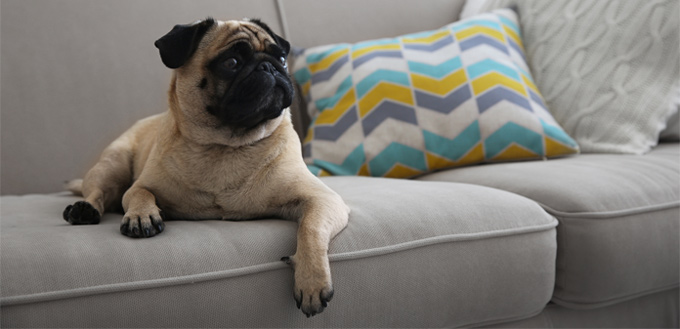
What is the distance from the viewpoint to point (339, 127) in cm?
200

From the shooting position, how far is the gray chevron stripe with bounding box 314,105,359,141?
6.52 feet

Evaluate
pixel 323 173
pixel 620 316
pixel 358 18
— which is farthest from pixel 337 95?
pixel 620 316

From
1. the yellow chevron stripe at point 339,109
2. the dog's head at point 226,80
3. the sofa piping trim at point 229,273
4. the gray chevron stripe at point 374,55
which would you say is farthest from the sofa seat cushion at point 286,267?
the gray chevron stripe at point 374,55

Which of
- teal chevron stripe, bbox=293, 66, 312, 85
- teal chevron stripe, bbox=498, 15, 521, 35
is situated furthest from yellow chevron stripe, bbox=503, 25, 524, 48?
teal chevron stripe, bbox=293, 66, 312, 85

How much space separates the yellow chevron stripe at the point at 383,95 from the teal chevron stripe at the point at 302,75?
0.29 meters

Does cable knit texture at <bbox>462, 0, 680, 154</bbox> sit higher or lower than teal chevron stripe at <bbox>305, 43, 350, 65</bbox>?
lower

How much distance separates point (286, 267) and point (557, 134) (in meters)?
1.15

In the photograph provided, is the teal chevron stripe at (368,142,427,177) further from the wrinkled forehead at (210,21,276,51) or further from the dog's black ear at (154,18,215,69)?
the dog's black ear at (154,18,215,69)

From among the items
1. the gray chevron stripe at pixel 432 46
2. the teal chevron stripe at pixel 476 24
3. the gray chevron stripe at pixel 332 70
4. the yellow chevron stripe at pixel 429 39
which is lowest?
the gray chevron stripe at pixel 332 70

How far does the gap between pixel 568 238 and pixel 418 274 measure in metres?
0.44

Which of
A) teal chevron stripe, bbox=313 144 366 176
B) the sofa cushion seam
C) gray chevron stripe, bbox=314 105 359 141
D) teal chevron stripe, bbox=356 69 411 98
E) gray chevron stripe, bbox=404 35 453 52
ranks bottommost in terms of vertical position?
the sofa cushion seam

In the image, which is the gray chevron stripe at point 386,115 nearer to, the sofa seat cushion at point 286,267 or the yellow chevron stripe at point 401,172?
the yellow chevron stripe at point 401,172

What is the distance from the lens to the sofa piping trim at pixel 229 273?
0.93 meters

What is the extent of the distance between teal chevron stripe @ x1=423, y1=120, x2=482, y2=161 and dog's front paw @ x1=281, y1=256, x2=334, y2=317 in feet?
3.10
